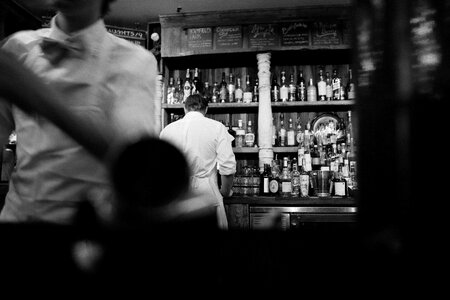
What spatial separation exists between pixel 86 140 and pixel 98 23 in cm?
65

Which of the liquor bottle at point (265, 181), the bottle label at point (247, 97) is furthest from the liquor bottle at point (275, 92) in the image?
the liquor bottle at point (265, 181)

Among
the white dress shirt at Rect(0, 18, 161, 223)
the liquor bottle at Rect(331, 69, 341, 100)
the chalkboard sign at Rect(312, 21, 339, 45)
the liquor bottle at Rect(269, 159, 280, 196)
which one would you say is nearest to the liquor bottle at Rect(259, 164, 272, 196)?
the liquor bottle at Rect(269, 159, 280, 196)

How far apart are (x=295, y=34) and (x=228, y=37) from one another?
666 millimetres

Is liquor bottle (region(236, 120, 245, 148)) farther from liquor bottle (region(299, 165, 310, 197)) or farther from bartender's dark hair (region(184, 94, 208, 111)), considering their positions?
bartender's dark hair (region(184, 94, 208, 111))

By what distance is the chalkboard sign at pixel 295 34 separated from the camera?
333cm

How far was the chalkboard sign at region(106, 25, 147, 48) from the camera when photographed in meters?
3.66

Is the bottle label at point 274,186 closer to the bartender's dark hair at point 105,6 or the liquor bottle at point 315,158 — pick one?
the liquor bottle at point 315,158

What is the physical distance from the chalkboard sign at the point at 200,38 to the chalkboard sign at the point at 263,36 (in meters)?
0.41

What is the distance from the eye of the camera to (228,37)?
3.40m

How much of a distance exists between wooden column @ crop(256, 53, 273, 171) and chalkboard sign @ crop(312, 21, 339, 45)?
0.49 meters

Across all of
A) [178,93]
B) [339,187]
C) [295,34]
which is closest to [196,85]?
[178,93]

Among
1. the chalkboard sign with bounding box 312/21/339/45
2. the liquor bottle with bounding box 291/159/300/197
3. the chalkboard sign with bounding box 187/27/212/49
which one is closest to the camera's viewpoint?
the liquor bottle with bounding box 291/159/300/197

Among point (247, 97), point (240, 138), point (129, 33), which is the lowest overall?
point (240, 138)

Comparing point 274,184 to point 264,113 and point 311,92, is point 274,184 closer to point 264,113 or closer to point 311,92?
point 264,113
